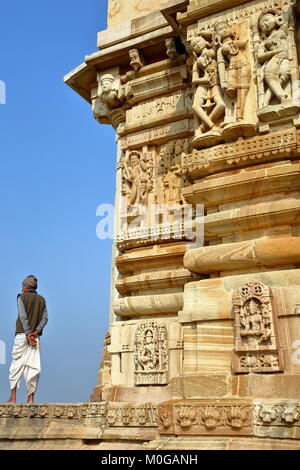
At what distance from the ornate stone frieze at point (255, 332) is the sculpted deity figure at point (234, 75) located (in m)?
1.87

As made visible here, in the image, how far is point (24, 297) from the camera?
27.2 feet

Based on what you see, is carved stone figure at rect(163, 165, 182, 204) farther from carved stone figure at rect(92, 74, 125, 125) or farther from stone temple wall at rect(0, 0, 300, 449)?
carved stone figure at rect(92, 74, 125, 125)

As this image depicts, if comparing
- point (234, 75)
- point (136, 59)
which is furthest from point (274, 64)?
point (136, 59)

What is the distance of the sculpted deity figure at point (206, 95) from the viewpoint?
20.2ft

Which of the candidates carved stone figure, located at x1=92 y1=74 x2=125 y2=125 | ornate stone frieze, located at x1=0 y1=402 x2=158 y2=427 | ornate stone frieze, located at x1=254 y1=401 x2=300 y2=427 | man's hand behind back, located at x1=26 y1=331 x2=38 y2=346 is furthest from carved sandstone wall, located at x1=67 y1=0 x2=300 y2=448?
man's hand behind back, located at x1=26 y1=331 x2=38 y2=346

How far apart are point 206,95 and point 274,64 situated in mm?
892

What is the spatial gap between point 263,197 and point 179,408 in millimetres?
2391

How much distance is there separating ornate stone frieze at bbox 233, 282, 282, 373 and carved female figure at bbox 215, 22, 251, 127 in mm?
2005

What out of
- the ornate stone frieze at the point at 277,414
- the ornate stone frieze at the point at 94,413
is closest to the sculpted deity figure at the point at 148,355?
the ornate stone frieze at the point at 94,413

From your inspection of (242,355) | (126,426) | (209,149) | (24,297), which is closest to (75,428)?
(126,426)

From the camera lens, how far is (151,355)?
6.79m

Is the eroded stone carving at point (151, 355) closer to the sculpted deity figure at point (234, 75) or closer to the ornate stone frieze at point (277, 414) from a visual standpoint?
the ornate stone frieze at point (277, 414)

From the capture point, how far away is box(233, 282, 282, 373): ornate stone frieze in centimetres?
501

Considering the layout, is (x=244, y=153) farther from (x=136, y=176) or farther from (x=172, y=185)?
(x=136, y=176)
